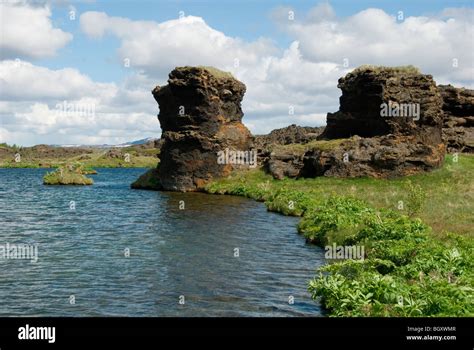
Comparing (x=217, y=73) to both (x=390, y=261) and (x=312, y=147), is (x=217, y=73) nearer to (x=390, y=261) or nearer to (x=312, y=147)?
(x=312, y=147)

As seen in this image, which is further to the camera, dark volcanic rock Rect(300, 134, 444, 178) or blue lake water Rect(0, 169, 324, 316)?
dark volcanic rock Rect(300, 134, 444, 178)

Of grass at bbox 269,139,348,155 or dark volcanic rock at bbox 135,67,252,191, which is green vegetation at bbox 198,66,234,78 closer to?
dark volcanic rock at bbox 135,67,252,191

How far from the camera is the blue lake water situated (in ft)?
59.1

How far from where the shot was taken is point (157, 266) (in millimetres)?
24609

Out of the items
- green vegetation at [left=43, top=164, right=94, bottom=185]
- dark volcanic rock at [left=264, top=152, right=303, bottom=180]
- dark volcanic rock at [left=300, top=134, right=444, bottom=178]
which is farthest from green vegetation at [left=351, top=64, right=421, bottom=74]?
green vegetation at [left=43, top=164, right=94, bottom=185]

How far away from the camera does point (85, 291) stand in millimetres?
19859

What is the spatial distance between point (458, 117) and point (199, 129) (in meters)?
40.5

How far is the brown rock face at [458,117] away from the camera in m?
79.1

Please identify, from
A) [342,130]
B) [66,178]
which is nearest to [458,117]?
[342,130]

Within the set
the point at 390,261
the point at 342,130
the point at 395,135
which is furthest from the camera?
the point at 342,130

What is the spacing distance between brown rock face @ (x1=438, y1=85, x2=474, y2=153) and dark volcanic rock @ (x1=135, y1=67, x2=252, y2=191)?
102 feet

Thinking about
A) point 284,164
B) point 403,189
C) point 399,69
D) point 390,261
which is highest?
point 399,69

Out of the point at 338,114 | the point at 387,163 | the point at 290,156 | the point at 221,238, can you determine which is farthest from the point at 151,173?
the point at 221,238

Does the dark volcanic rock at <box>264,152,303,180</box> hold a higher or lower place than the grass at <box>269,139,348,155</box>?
lower
